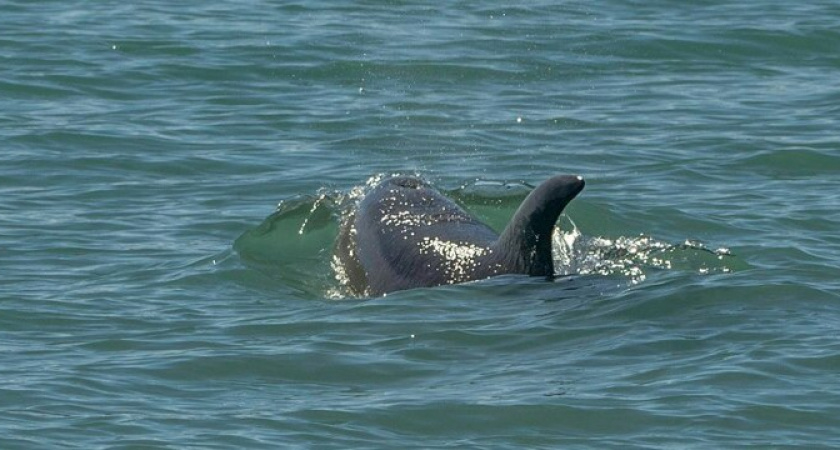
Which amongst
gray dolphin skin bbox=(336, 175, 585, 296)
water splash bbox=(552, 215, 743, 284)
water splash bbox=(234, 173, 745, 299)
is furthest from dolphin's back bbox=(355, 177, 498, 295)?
water splash bbox=(552, 215, 743, 284)

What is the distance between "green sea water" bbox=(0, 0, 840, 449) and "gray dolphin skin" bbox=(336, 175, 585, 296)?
224 millimetres

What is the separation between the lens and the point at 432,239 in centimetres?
1112

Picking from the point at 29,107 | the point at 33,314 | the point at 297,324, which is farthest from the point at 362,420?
the point at 29,107

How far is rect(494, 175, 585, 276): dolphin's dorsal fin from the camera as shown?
32.6 feet

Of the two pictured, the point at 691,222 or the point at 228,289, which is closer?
the point at 228,289

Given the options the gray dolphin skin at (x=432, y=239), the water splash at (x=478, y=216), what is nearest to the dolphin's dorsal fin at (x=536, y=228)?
the gray dolphin skin at (x=432, y=239)

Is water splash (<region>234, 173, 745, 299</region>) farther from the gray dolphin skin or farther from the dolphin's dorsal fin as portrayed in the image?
the dolphin's dorsal fin

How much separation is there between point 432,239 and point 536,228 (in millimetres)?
1144

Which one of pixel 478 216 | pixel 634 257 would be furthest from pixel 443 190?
pixel 634 257

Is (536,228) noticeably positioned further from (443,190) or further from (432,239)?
(443,190)

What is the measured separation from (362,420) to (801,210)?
5.79 metres

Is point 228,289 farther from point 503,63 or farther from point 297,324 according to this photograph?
point 503,63

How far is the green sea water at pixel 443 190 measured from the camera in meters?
8.77

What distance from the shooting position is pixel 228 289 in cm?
1155
